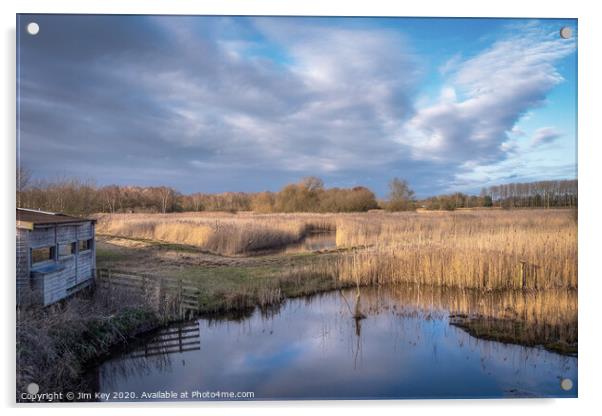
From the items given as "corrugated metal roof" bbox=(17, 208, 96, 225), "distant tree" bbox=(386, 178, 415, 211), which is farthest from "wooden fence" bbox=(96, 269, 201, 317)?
"distant tree" bbox=(386, 178, 415, 211)

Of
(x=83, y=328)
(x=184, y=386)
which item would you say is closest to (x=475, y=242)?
(x=184, y=386)

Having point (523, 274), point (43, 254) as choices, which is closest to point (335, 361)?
point (523, 274)

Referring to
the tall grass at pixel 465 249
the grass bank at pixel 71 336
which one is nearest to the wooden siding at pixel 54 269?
the grass bank at pixel 71 336

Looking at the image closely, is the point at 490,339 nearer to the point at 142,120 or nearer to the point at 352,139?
the point at 352,139

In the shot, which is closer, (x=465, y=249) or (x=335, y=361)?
(x=335, y=361)

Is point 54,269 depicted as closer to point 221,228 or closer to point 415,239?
point 221,228

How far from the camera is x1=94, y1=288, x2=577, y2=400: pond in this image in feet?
12.4

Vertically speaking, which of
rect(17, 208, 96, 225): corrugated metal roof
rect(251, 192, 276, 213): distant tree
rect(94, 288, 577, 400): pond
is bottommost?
rect(94, 288, 577, 400): pond

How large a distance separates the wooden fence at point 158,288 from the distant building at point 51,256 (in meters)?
0.25

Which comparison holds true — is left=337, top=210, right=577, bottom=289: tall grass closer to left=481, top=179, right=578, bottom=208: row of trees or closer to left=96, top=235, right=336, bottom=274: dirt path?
left=481, top=179, right=578, bottom=208: row of trees

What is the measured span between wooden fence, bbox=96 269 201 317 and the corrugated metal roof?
0.75 metres

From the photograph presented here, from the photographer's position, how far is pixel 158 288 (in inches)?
188

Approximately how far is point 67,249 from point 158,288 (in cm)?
117

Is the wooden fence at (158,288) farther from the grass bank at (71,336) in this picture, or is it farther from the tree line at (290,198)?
the tree line at (290,198)
